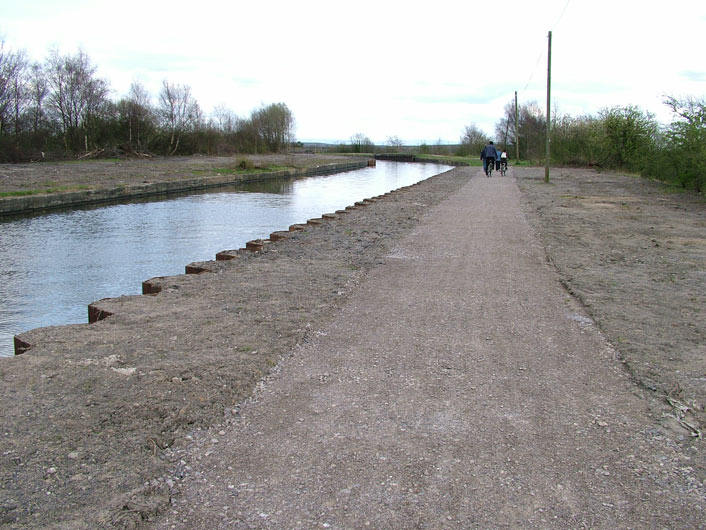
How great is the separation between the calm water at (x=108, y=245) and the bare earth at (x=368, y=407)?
2728 millimetres

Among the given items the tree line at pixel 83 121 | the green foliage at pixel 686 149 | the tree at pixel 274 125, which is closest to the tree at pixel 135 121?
the tree line at pixel 83 121

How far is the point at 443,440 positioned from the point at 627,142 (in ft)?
119

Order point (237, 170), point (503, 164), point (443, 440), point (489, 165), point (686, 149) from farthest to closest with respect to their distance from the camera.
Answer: point (237, 170) < point (489, 165) < point (503, 164) < point (686, 149) < point (443, 440)

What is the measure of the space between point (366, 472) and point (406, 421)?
22.9 inches

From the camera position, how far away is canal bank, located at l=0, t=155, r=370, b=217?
19.1m

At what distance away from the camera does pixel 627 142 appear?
34719 millimetres

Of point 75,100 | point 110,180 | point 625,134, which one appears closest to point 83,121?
point 75,100

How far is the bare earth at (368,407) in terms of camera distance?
8.52ft

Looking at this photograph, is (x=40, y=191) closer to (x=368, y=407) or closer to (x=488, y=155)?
(x=368, y=407)

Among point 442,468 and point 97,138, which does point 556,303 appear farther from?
point 97,138

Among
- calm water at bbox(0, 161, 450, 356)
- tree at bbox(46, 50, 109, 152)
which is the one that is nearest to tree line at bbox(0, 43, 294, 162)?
tree at bbox(46, 50, 109, 152)

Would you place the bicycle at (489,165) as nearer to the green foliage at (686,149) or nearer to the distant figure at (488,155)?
the distant figure at (488,155)

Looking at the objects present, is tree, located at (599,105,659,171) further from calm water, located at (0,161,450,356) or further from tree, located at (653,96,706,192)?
calm water, located at (0,161,450,356)

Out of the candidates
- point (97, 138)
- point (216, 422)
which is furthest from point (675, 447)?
point (97, 138)
